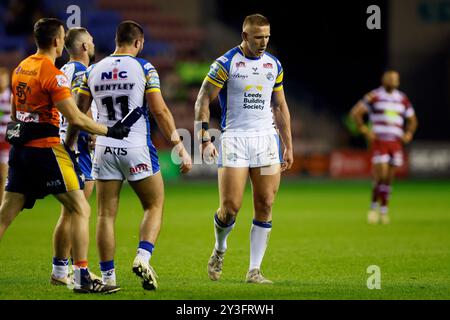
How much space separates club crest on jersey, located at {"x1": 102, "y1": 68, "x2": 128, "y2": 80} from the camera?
297 inches

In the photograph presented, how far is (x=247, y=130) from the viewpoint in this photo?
8672 millimetres

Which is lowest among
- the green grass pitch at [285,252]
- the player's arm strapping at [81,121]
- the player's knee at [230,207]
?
the green grass pitch at [285,252]

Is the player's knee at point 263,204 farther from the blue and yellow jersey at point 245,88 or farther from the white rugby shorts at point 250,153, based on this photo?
the blue and yellow jersey at point 245,88

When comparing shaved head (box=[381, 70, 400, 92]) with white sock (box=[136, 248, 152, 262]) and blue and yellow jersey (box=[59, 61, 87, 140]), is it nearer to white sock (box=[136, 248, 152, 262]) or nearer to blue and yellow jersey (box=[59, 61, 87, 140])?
blue and yellow jersey (box=[59, 61, 87, 140])

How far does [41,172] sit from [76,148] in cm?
106

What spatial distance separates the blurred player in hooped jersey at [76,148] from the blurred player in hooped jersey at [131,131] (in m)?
0.66

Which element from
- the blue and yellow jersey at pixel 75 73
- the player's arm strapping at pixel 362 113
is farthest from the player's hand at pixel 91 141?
the player's arm strapping at pixel 362 113

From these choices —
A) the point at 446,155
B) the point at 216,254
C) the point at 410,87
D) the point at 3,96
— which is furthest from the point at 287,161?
the point at 410,87

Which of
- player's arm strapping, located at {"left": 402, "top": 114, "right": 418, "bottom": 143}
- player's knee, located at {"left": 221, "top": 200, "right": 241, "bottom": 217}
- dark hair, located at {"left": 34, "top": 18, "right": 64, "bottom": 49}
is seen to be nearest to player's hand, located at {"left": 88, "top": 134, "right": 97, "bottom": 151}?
dark hair, located at {"left": 34, "top": 18, "right": 64, "bottom": 49}

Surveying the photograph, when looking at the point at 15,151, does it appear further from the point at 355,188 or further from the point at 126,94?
the point at 355,188

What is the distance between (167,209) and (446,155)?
12.8 meters

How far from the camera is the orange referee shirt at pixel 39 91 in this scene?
730 cm

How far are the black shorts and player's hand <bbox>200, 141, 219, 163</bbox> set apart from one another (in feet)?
4.62
